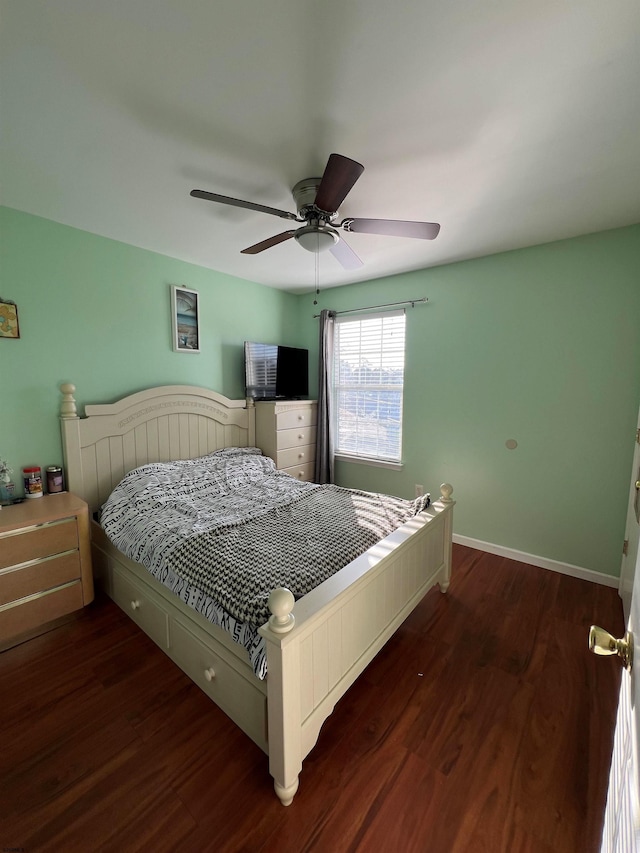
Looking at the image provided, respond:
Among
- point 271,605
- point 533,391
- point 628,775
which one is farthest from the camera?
point 533,391

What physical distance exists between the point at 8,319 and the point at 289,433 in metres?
2.23

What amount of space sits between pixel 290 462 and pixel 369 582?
2.15 metres

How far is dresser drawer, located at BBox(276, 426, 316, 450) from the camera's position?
3.39 meters

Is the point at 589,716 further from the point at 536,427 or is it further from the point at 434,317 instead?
the point at 434,317

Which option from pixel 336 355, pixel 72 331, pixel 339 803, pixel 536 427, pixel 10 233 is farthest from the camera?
pixel 336 355

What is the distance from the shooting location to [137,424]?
267 centimetres

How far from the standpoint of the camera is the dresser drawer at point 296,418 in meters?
3.38

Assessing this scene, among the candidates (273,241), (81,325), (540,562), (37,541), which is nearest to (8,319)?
(81,325)

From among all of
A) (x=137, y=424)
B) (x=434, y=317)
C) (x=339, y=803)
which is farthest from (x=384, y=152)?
(x=339, y=803)

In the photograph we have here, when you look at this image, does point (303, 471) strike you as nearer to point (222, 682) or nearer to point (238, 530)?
point (238, 530)

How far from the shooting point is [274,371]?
3588 mm

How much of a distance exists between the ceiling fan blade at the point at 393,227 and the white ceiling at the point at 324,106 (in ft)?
0.85

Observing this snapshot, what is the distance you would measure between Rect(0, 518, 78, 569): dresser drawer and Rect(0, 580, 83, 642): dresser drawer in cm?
23

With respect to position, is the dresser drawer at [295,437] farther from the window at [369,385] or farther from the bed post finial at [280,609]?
the bed post finial at [280,609]
